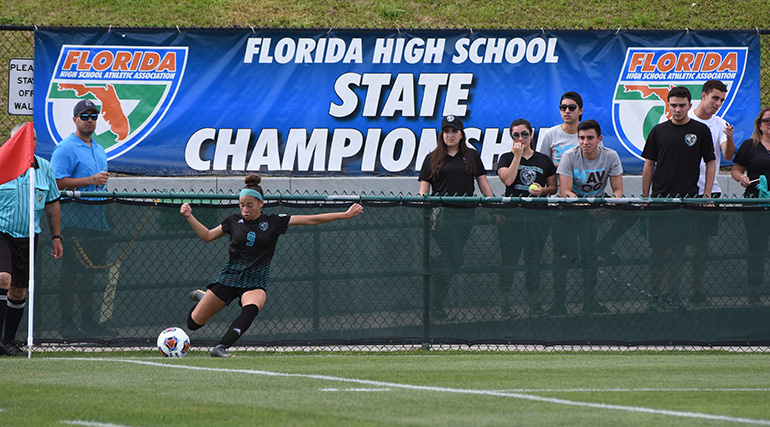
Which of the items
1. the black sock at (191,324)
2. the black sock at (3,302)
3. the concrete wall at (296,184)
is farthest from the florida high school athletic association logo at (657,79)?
the black sock at (3,302)

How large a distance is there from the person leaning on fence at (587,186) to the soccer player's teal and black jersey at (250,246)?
2682 mm

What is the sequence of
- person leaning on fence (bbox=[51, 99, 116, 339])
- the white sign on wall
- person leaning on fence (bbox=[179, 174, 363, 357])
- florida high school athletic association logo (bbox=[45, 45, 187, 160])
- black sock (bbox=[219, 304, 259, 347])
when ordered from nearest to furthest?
black sock (bbox=[219, 304, 259, 347]) → person leaning on fence (bbox=[179, 174, 363, 357]) → person leaning on fence (bbox=[51, 99, 116, 339]) → the white sign on wall → florida high school athletic association logo (bbox=[45, 45, 187, 160])

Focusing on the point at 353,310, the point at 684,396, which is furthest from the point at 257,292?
the point at 684,396

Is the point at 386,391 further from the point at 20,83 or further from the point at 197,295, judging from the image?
the point at 20,83

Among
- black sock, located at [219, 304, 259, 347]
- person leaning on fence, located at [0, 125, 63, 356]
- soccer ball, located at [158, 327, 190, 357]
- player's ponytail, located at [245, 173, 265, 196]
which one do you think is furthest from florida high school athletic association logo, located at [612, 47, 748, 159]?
person leaning on fence, located at [0, 125, 63, 356]

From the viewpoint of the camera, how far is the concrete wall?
1281cm

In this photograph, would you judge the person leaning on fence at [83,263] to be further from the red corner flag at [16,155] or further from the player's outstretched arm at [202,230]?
the player's outstretched arm at [202,230]

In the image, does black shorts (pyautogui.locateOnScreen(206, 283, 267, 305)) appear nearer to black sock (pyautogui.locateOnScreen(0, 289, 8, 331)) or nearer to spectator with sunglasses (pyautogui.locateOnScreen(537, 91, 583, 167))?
black sock (pyautogui.locateOnScreen(0, 289, 8, 331))

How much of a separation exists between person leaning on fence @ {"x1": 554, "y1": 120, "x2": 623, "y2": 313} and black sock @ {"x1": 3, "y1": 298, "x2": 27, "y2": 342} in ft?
16.2

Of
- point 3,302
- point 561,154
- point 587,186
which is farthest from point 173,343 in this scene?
point 561,154

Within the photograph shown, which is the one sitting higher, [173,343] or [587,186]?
[587,186]

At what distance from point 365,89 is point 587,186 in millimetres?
4074

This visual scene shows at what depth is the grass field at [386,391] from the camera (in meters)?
4.57

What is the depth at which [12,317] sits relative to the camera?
8.46 m
